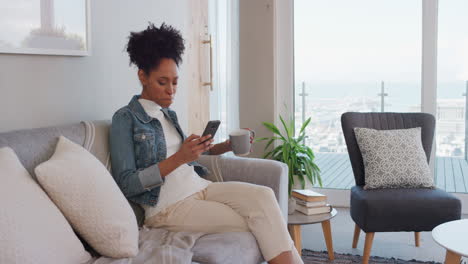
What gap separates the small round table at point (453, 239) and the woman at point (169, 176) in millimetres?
720

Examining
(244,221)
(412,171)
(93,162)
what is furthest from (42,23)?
(412,171)

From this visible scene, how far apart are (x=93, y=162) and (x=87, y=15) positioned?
0.85m

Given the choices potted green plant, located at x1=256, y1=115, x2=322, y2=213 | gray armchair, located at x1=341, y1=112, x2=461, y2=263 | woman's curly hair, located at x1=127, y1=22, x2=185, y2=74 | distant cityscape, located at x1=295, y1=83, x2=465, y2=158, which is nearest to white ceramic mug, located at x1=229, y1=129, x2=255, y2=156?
woman's curly hair, located at x1=127, y1=22, x2=185, y2=74

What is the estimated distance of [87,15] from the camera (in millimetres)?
2473

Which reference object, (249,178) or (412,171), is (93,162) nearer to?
(249,178)

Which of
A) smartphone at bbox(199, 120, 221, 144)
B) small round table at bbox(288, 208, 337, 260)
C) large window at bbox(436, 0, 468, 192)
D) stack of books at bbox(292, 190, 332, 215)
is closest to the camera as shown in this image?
smartphone at bbox(199, 120, 221, 144)

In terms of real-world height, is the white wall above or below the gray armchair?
above

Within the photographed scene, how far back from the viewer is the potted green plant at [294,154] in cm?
429

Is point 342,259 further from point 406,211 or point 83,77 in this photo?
point 83,77

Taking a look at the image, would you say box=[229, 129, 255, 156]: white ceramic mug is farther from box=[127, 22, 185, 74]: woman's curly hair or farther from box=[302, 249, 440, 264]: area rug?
box=[302, 249, 440, 264]: area rug

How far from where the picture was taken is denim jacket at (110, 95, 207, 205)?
2.13 metres

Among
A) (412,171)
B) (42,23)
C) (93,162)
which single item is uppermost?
(42,23)

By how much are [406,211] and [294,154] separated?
5.03ft

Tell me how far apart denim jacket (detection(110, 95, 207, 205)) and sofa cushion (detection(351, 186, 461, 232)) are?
1.33m
